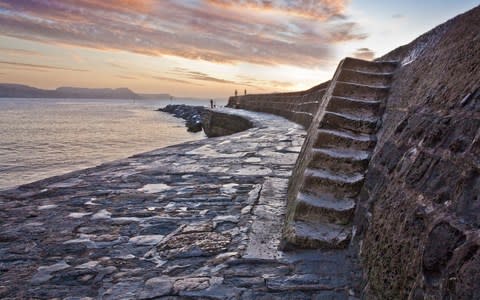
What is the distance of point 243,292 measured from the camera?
6.05ft

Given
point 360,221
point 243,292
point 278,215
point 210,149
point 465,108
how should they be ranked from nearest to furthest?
point 465,108, point 243,292, point 360,221, point 278,215, point 210,149

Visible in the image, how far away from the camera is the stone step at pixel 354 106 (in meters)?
3.29

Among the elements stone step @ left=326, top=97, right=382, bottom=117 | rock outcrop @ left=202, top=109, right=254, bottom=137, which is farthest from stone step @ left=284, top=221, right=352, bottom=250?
rock outcrop @ left=202, top=109, right=254, bottom=137

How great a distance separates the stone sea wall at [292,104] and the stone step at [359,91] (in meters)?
4.33

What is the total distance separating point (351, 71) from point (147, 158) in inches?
136

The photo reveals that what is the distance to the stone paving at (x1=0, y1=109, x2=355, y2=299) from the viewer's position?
189 centimetres

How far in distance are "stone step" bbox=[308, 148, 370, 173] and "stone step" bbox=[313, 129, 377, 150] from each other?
2.9 inches

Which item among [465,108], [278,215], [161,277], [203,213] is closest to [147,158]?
[203,213]

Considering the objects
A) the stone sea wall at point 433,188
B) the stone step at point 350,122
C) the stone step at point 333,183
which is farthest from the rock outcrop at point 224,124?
the stone sea wall at point 433,188

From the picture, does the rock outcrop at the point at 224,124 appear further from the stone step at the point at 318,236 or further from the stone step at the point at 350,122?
the stone step at the point at 318,236

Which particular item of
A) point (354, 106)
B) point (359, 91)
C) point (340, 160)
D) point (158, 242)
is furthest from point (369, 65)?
point (158, 242)

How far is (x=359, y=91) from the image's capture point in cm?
360

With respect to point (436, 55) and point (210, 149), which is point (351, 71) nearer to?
point (436, 55)

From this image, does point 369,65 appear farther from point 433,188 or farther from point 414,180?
point 433,188
